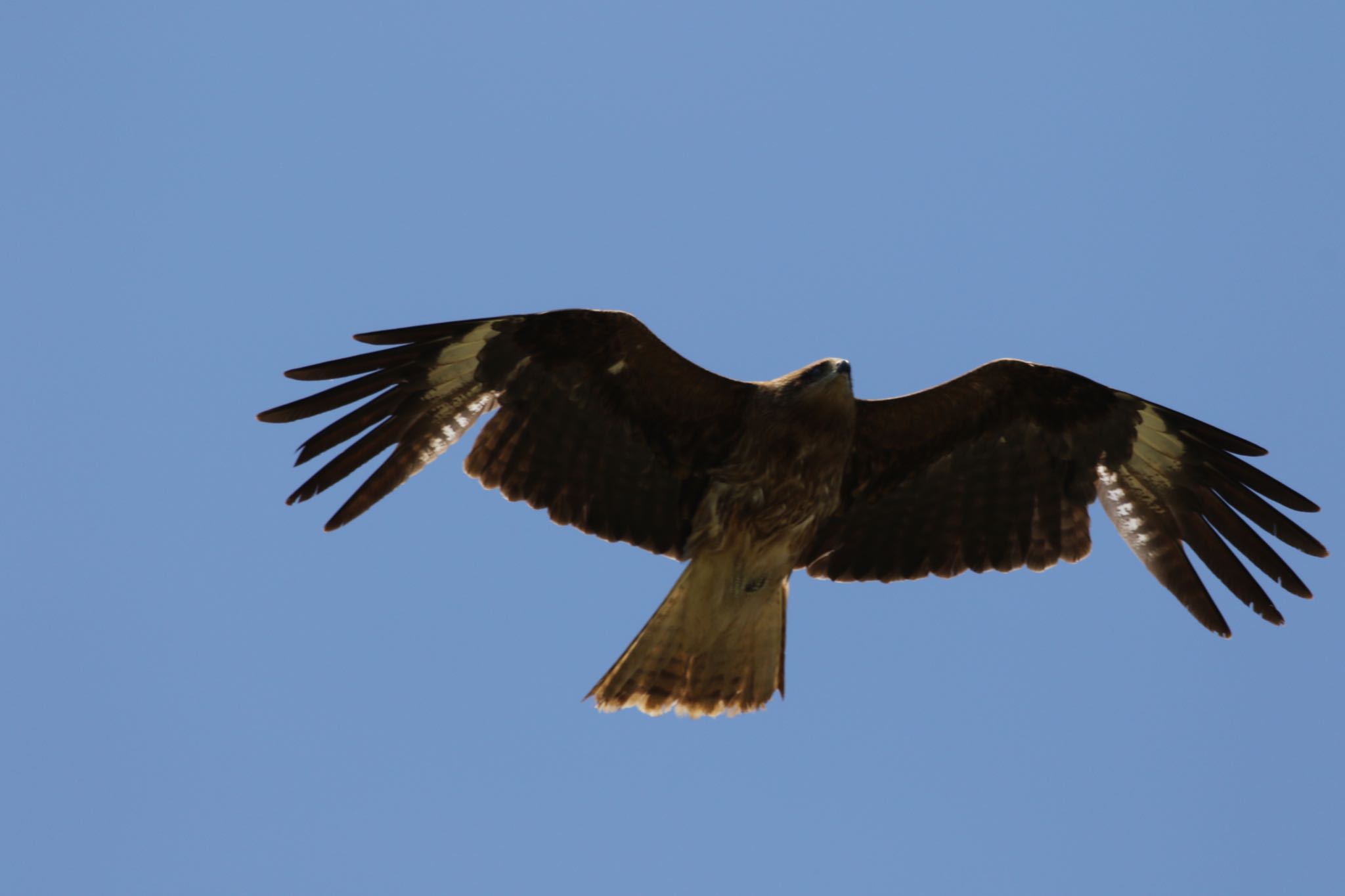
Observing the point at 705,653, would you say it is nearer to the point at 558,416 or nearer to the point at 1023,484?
the point at 558,416

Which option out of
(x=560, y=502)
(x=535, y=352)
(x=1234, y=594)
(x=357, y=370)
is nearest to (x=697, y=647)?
(x=560, y=502)

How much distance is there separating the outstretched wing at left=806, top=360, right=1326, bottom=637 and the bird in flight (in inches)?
0.5

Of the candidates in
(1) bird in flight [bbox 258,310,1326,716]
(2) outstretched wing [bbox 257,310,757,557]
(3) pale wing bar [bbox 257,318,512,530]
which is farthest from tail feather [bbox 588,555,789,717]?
(3) pale wing bar [bbox 257,318,512,530]

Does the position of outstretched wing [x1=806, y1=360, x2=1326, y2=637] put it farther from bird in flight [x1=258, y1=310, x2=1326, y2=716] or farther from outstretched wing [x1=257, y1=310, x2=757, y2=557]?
outstretched wing [x1=257, y1=310, x2=757, y2=557]

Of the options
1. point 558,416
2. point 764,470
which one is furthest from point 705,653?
point 558,416

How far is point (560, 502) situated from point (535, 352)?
34.3 inches

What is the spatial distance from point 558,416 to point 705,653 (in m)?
1.60

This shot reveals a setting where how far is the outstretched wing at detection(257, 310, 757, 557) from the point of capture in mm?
8023

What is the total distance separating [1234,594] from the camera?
27.9ft

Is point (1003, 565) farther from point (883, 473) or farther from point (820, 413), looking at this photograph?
point (820, 413)

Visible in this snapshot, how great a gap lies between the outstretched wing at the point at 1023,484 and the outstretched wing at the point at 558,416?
987 millimetres

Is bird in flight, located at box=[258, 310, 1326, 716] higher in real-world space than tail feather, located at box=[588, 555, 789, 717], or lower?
higher

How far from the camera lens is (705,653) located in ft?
27.6

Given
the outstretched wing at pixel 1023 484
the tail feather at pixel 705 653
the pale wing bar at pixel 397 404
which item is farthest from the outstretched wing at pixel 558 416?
the outstretched wing at pixel 1023 484
